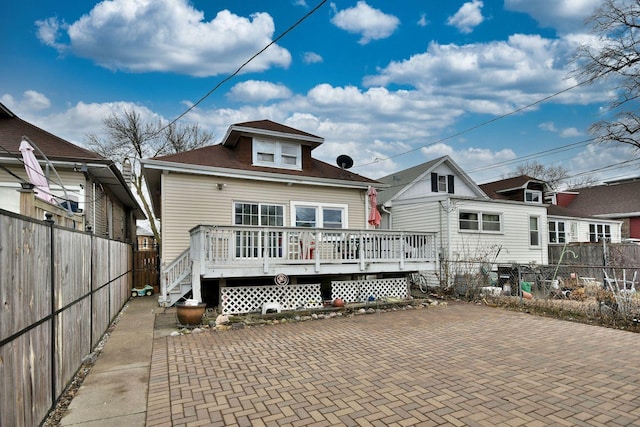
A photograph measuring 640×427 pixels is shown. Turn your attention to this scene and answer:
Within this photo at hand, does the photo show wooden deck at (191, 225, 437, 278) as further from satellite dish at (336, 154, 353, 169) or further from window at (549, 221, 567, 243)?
window at (549, 221, 567, 243)

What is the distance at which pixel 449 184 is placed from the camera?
19.4 meters

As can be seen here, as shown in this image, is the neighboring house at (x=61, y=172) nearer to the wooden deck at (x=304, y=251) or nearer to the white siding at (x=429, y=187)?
the wooden deck at (x=304, y=251)

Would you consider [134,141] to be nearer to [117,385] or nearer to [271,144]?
[271,144]

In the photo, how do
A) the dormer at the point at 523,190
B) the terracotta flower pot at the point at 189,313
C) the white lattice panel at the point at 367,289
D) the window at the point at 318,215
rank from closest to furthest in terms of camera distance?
1. the terracotta flower pot at the point at 189,313
2. the white lattice panel at the point at 367,289
3. the window at the point at 318,215
4. the dormer at the point at 523,190

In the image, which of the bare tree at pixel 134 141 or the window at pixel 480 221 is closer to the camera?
the window at pixel 480 221

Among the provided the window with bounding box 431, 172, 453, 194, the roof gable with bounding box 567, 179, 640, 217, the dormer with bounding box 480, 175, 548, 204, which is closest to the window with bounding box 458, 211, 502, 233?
the window with bounding box 431, 172, 453, 194

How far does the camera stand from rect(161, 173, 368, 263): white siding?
10.3 meters

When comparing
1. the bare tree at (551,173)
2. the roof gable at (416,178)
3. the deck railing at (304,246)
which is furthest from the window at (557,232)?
the bare tree at (551,173)

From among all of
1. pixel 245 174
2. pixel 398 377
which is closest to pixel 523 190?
pixel 245 174

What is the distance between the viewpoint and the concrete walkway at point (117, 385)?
3516 millimetres

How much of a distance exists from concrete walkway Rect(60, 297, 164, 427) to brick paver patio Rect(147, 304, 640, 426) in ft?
0.55

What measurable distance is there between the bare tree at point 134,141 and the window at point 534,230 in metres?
20.7

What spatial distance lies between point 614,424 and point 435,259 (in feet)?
25.1

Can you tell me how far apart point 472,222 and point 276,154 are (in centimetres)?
810
